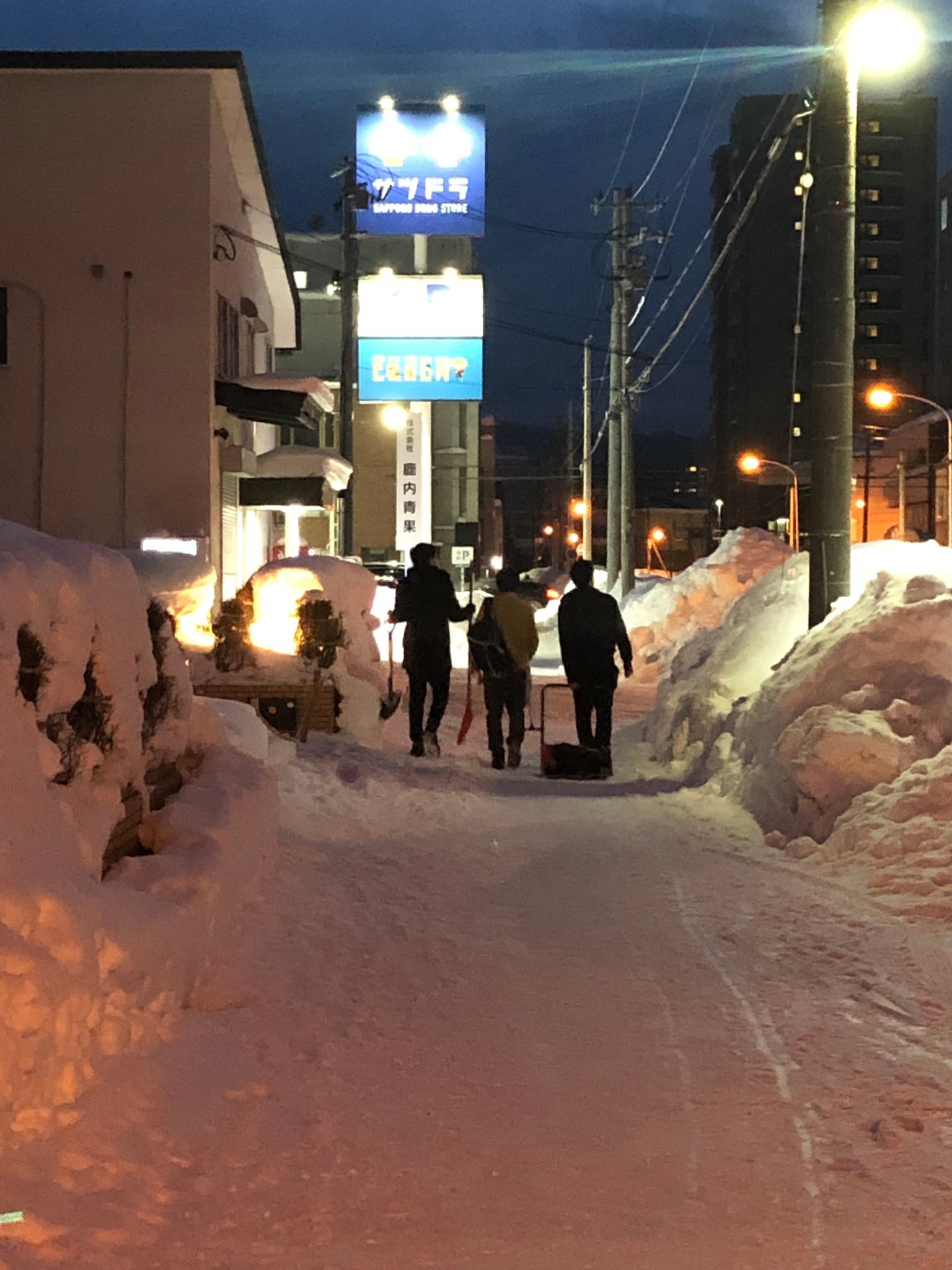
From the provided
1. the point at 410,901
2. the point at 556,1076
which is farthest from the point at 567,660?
the point at 556,1076

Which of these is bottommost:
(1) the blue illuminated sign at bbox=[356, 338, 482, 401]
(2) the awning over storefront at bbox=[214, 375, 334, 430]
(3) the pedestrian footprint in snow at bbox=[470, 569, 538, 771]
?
(3) the pedestrian footprint in snow at bbox=[470, 569, 538, 771]

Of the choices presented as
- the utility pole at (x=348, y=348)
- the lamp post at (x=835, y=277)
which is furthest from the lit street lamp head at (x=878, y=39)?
the utility pole at (x=348, y=348)

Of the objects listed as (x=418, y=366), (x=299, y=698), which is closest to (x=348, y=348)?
(x=418, y=366)

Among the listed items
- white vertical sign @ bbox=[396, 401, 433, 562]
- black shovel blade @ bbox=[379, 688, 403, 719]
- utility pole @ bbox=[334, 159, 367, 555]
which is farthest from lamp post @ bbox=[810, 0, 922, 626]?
white vertical sign @ bbox=[396, 401, 433, 562]

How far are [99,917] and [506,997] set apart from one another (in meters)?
1.85

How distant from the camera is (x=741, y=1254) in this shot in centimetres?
355

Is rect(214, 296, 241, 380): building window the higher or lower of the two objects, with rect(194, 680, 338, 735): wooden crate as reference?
higher

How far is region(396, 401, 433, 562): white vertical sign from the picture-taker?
47281mm

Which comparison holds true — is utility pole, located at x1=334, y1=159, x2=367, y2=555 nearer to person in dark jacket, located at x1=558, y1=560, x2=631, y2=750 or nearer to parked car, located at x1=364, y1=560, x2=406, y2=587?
parked car, located at x1=364, y1=560, x2=406, y2=587

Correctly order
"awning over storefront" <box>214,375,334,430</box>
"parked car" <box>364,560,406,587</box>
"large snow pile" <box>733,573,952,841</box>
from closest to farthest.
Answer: "large snow pile" <box>733,573,952,841</box>, "awning over storefront" <box>214,375,334,430</box>, "parked car" <box>364,560,406,587</box>

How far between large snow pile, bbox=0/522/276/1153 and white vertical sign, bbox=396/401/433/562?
4072cm

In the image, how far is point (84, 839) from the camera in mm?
4816

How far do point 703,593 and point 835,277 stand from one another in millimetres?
16463

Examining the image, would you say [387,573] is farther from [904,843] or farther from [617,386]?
[904,843]
